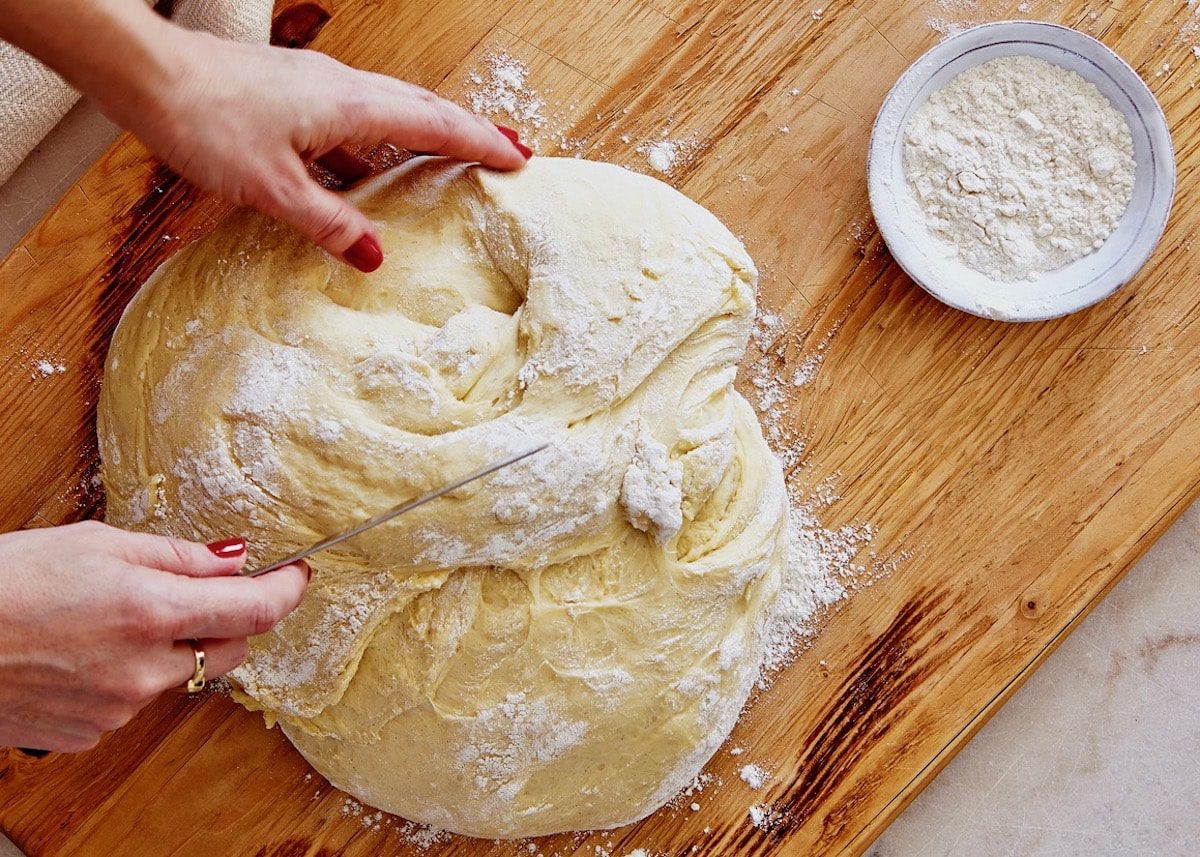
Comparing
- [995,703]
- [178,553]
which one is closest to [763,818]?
[995,703]

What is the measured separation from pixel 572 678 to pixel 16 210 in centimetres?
147

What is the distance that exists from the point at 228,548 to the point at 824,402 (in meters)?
1.04

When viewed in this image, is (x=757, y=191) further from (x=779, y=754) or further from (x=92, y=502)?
(x=92, y=502)

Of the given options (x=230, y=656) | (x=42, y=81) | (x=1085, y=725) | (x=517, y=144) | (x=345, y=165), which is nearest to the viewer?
(x=230, y=656)

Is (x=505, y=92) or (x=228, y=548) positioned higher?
(x=505, y=92)

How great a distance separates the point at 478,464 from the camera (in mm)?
1260

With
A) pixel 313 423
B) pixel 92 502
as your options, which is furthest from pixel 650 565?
pixel 92 502

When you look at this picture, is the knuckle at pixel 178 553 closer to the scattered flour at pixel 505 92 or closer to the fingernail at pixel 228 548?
the fingernail at pixel 228 548

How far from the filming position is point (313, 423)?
4.10 ft

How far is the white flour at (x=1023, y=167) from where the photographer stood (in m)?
1.61

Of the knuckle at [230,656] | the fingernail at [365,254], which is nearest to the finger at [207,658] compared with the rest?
the knuckle at [230,656]

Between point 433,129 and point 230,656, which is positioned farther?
point 433,129

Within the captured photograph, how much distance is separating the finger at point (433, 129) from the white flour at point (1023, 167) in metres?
0.73

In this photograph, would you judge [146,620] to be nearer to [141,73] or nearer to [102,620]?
[102,620]
